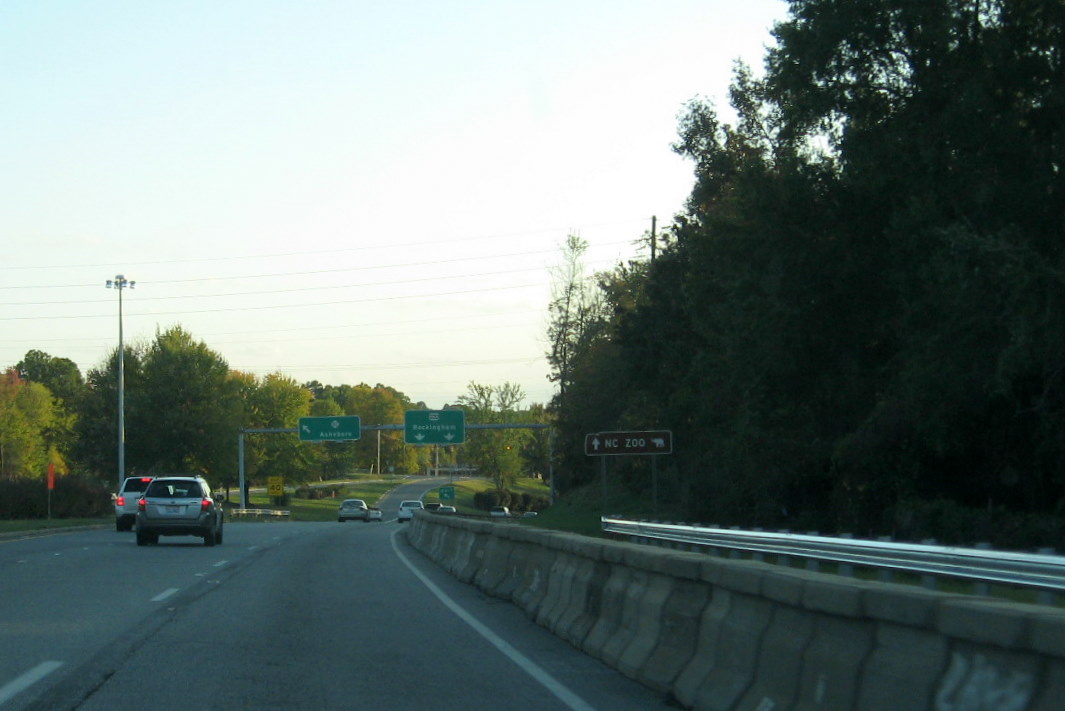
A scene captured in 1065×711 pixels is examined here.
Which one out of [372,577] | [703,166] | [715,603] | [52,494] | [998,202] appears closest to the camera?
[715,603]

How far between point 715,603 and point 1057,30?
79.2 feet

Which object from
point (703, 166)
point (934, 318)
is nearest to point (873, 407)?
point (934, 318)

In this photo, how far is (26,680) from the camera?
29.5 feet

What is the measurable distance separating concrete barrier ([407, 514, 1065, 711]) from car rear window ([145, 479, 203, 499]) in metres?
19.7

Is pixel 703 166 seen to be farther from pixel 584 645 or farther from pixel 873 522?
pixel 584 645

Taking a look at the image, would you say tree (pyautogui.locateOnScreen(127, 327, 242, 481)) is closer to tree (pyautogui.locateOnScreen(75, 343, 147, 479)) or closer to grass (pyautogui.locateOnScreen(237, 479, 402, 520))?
tree (pyautogui.locateOnScreen(75, 343, 147, 479))

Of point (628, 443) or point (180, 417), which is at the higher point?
point (180, 417)

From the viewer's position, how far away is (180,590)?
663 inches

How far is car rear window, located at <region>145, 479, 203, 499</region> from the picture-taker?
30380 mm

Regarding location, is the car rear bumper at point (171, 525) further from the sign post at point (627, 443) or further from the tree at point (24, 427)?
the tree at point (24, 427)

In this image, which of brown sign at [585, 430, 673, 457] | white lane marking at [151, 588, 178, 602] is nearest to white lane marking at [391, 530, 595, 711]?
white lane marking at [151, 588, 178, 602]

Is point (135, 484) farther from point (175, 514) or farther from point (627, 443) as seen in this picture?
point (627, 443)

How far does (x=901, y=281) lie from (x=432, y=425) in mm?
37467

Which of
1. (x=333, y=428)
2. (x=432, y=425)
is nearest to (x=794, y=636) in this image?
(x=432, y=425)
